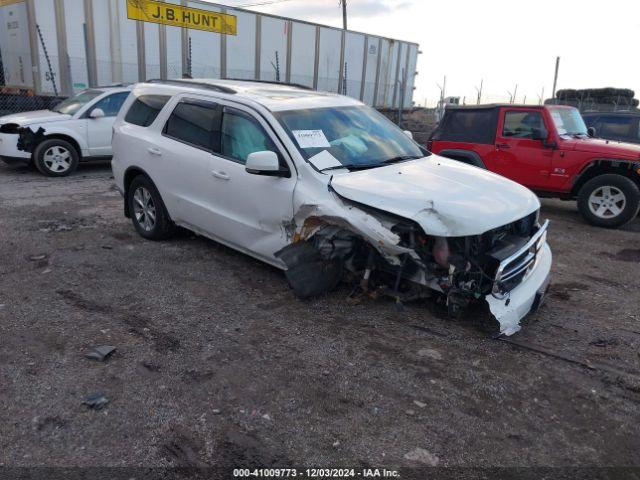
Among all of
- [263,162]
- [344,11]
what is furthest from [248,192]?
[344,11]

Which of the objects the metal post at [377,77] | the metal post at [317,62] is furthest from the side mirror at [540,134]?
the metal post at [377,77]

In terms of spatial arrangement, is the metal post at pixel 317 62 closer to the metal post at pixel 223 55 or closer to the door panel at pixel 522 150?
the metal post at pixel 223 55

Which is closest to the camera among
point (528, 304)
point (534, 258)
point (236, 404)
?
point (236, 404)

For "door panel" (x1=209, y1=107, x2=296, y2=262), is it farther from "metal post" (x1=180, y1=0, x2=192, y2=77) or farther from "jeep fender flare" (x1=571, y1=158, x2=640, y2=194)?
"metal post" (x1=180, y1=0, x2=192, y2=77)

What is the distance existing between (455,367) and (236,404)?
1490 mm

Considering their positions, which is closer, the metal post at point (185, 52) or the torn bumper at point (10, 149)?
the torn bumper at point (10, 149)

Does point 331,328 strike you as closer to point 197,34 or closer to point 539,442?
point 539,442

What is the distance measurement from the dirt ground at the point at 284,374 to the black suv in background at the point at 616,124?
5.43 meters

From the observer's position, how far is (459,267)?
12.2 feet

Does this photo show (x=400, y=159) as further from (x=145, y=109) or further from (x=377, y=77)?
(x=377, y=77)

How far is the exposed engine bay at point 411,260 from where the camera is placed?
12.3 ft

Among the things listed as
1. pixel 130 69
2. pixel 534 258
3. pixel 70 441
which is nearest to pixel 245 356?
pixel 70 441

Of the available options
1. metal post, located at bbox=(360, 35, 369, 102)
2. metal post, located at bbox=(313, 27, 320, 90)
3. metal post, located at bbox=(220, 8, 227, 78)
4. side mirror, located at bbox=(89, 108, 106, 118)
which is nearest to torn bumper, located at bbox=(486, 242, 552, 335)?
side mirror, located at bbox=(89, 108, 106, 118)

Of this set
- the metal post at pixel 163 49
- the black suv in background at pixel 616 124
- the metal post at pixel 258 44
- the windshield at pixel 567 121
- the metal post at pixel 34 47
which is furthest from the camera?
the metal post at pixel 258 44
